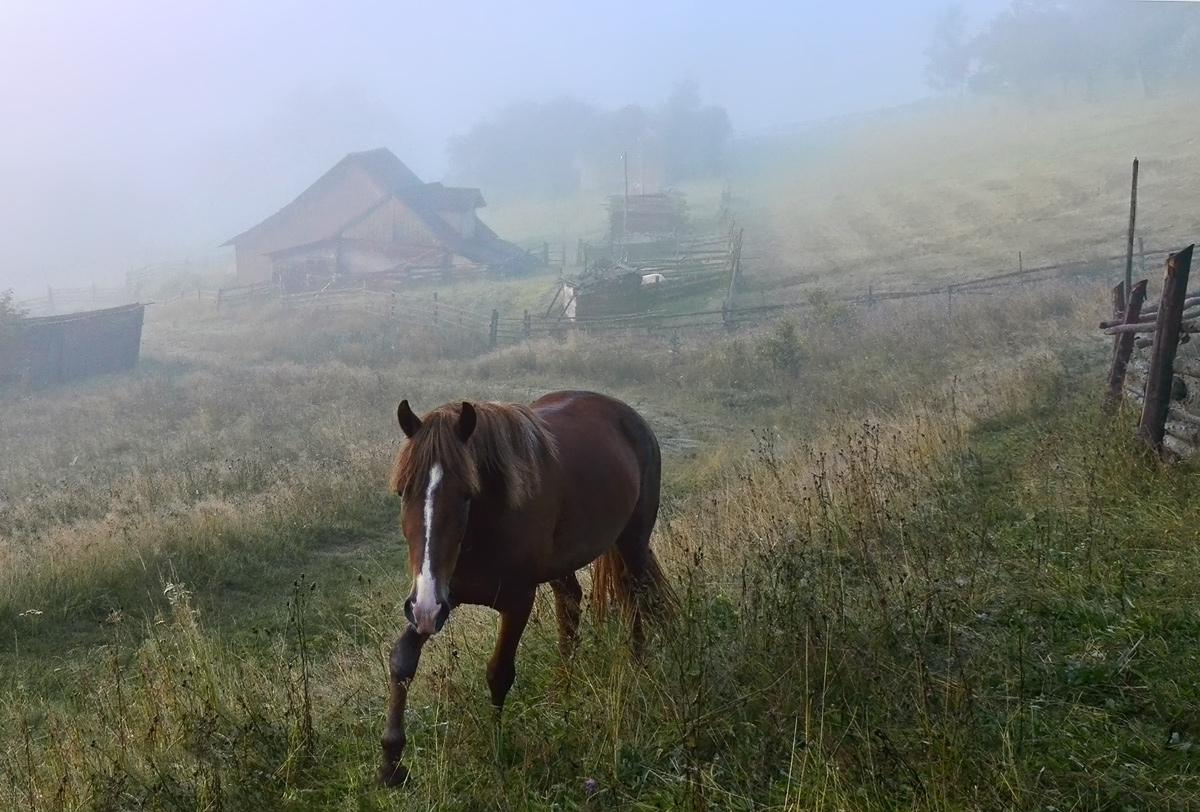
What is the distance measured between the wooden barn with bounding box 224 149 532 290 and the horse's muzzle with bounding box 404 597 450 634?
4006cm

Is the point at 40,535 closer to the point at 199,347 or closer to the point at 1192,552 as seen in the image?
the point at 1192,552

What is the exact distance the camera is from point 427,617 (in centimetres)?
297

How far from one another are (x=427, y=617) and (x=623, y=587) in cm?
191

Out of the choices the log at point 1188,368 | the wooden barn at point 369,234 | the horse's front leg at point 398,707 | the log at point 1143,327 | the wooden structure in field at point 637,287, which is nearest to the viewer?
the horse's front leg at point 398,707

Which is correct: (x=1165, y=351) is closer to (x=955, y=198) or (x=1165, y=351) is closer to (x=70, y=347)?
(x=70, y=347)

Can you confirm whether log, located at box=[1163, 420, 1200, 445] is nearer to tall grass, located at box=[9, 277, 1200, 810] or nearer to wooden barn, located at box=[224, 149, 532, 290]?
tall grass, located at box=[9, 277, 1200, 810]

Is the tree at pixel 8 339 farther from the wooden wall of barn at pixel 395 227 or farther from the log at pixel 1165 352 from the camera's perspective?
the log at pixel 1165 352

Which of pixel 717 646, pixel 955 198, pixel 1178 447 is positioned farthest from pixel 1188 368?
pixel 955 198

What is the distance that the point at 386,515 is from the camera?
9.70 metres

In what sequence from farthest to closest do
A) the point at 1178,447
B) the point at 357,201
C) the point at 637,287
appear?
the point at 357,201
the point at 637,287
the point at 1178,447

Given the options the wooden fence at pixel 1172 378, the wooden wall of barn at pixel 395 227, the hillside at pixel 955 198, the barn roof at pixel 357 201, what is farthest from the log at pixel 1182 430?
the barn roof at pixel 357 201

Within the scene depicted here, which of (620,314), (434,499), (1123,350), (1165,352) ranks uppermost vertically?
(434,499)

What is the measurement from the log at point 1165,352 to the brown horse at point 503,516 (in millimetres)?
4115

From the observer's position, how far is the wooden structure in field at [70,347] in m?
24.7
